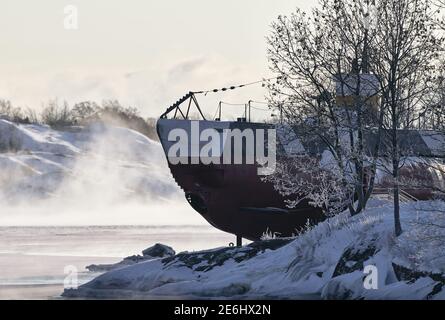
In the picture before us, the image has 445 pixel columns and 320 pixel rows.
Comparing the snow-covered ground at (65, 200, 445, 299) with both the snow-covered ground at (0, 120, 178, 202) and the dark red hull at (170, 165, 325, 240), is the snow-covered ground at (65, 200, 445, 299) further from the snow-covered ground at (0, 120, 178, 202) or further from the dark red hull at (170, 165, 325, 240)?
the snow-covered ground at (0, 120, 178, 202)

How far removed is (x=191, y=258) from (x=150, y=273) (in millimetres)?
1646

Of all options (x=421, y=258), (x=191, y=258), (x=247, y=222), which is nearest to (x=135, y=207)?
(x=247, y=222)

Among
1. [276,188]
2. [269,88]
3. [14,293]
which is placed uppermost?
[269,88]

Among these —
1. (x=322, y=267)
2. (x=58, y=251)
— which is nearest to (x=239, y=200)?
(x=58, y=251)

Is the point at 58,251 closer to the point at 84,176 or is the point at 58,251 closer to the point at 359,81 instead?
the point at 359,81

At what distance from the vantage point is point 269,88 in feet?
144

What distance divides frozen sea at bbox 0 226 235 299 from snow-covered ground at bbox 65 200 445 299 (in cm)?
191

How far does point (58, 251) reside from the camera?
193 feet

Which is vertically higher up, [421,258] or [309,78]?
[309,78]

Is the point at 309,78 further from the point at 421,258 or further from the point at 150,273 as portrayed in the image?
the point at 421,258

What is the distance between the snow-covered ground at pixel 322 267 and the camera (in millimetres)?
33125

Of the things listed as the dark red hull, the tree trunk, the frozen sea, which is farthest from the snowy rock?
the tree trunk

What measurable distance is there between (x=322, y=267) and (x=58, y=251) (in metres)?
24.8
